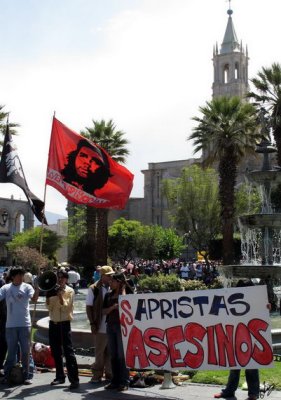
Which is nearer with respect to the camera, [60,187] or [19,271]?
[19,271]

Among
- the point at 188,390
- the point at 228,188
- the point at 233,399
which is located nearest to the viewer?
the point at 233,399

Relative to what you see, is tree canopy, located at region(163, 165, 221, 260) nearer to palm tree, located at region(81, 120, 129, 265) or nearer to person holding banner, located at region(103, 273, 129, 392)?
palm tree, located at region(81, 120, 129, 265)

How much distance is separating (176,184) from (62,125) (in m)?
36.4

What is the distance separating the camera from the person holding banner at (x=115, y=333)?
26.7 ft

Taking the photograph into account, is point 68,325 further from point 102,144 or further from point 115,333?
point 102,144

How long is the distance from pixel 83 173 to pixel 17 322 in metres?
2.79

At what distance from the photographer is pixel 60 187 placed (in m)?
9.76

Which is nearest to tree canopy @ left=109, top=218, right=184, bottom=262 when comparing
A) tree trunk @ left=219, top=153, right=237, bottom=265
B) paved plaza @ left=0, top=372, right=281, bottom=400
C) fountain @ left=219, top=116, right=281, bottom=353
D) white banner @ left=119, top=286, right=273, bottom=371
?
tree trunk @ left=219, top=153, right=237, bottom=265

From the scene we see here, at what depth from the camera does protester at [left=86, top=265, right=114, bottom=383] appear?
8.41 meters

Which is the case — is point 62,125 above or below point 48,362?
above

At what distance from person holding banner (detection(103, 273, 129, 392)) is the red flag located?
1.93 m

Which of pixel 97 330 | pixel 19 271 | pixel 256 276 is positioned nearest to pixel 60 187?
pixel 19 271

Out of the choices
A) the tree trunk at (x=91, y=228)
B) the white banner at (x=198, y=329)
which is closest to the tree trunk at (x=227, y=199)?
the tree trunk at (x=91, y=228)

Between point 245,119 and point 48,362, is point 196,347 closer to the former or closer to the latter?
point 48,362
